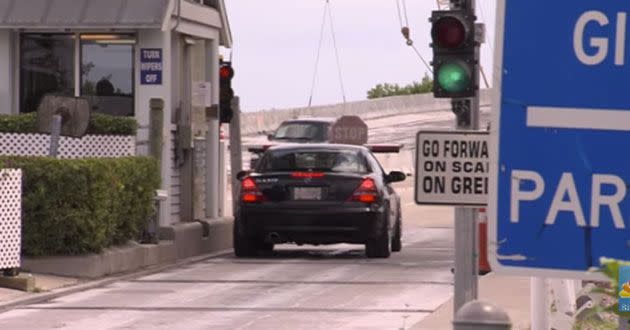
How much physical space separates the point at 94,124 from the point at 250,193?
2.22 metres

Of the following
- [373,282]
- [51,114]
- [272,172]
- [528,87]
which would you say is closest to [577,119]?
[528,87]

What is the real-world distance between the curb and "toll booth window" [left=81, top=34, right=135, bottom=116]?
7.37 ft

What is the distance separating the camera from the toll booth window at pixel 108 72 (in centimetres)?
2212

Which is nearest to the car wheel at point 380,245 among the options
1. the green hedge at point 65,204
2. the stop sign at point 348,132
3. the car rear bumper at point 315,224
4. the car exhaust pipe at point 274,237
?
the car rear bumper at point 315,224

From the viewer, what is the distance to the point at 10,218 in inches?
659

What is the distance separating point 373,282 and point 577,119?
14.8 meters

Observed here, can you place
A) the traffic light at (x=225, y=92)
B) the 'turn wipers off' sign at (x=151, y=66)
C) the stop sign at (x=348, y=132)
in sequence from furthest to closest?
the stop sign at (x=348, y=132), the traffic light at (x=225, y=92), the 'turn wipers off' sign at (x=151, y=66)

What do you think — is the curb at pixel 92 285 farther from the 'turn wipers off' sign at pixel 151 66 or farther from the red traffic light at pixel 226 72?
the red traffic light at pixel 226 72

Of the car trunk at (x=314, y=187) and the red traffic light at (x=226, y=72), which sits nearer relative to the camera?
the car trunk at (x=314, y=187)

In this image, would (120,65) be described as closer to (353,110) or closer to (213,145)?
(213,145)

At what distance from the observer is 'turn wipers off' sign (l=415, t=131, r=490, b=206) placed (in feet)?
33.3

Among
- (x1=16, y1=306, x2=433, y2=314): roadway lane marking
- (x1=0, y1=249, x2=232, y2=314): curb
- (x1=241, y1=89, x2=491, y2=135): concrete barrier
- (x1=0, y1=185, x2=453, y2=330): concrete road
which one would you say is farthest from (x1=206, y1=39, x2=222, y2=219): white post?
(x1=241, y1=89, x2=491, y2=135): concrete barrier

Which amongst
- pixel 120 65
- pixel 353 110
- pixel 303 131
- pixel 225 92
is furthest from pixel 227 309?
pixel 353 110

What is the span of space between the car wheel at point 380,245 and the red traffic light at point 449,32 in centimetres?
988
